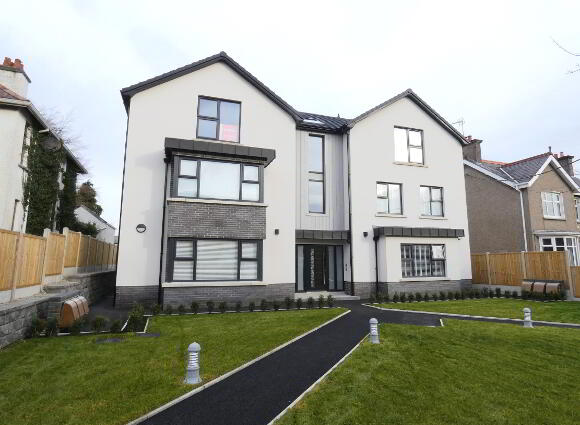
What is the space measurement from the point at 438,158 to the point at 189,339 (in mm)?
17365

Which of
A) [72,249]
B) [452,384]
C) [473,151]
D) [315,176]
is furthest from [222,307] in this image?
[473,151]

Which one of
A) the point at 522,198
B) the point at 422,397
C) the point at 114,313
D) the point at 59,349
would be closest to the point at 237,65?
the point at 114,313

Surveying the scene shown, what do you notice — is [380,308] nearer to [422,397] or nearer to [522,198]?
[422,397]

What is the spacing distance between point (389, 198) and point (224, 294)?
10.3 meters

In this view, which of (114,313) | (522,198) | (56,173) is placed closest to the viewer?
(114,313)

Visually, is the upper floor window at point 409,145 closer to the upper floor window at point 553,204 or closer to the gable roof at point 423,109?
the gable roof at point 423,109

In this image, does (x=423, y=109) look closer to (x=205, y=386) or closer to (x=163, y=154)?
(x=163, y=154)

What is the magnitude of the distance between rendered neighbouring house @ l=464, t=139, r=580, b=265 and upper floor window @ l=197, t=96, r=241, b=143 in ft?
60.6

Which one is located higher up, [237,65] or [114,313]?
[237,65]

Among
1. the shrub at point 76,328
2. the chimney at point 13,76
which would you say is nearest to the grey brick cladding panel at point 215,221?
the shrub at point 76,328

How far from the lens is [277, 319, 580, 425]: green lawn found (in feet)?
15.8

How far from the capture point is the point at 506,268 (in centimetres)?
1912

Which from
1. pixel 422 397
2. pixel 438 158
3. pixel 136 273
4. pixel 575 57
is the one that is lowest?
pixel 422 397

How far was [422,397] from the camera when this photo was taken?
536cm
